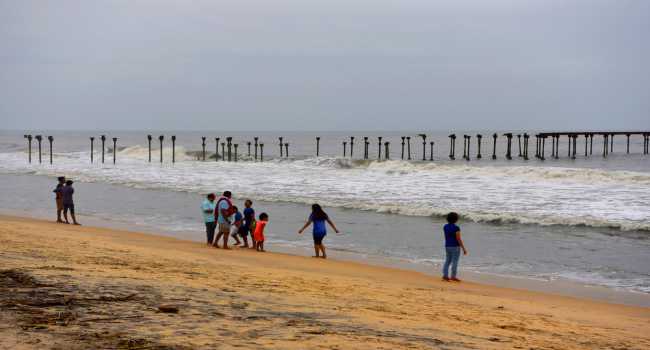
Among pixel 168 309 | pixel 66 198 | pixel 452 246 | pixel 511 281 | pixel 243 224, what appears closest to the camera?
pixel 168 309

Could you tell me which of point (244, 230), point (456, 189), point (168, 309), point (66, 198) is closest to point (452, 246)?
point (244, 230)

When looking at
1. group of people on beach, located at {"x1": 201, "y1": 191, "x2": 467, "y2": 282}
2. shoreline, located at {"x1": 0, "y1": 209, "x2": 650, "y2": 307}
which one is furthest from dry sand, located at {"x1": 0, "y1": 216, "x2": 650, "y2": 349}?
group of people on beach, located at {"x1": 201, "y1": 191, "x2": 467, "y2": 282}

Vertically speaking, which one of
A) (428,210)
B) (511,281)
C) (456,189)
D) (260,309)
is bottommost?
(511,281)

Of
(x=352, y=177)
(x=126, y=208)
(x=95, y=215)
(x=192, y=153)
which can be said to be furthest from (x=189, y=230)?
(x=192, y=153)

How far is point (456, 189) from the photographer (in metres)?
32.8

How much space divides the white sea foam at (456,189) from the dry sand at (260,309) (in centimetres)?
1193

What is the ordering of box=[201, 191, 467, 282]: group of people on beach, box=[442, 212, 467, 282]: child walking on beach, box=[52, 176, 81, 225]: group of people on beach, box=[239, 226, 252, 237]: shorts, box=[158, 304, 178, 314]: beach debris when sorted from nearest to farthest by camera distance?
box=[158, 304, 178, 314]: beach debris → box=[442, 212, 467, 282]: child walking on beach → box=[201, 191, 467, 282]: group of people on beach → box=[239, 226, 252, 237]: shorts → box=[52, 176, 81, 225]: group of people on beach

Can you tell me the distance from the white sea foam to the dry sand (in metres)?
11.9

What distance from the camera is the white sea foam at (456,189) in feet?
78.0

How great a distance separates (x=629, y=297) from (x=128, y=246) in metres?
9.64

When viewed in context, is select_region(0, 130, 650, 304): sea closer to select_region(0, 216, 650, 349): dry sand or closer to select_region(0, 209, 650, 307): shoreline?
select_region(0, 209, 650, 307): shoreline

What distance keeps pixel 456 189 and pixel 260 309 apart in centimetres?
2593

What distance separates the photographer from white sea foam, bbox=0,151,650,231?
23766mm

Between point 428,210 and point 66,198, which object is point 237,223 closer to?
point 66,198
